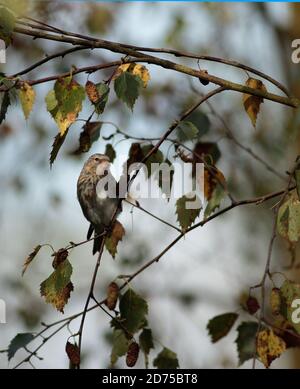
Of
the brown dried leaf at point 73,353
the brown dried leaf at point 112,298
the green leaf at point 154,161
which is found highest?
the green leaf at point 154,161

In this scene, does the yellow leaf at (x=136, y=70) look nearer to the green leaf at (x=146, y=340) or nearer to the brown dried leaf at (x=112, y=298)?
the brown dried leaf at (x=112, y=298)

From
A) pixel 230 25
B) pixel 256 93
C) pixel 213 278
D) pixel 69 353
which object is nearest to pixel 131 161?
pixel 256 93

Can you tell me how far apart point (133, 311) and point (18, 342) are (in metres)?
0.45

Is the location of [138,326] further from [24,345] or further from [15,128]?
[15,128]

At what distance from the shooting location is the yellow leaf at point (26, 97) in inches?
98.5

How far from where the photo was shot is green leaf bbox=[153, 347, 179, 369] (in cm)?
318

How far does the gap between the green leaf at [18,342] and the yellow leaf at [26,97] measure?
91cm

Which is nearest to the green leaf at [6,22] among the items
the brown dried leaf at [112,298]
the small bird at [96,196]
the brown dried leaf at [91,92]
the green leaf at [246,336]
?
the brown dried leaf at [91,92]

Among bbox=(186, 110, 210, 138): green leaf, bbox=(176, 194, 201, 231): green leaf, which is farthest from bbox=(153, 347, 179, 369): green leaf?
bbox=(186, 110, 210, 138): green leaf

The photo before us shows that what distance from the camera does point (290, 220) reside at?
2586mm

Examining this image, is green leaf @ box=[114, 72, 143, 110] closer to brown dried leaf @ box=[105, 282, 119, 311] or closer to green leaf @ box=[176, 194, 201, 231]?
green leaf @ box=[176, 194, 201, 231]

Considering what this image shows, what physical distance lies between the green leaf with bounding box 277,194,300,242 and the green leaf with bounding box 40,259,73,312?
0.72m

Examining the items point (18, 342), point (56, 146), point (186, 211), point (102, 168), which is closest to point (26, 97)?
point (56, 146)

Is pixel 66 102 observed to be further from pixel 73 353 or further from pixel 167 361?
pixel 167 361
